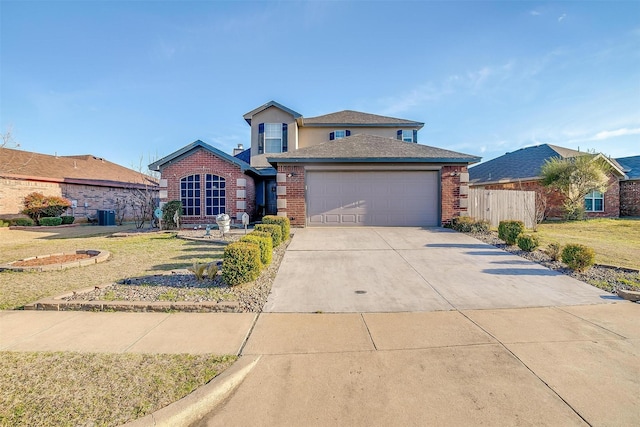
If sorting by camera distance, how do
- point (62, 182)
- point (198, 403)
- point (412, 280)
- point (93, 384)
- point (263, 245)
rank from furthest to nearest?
1. point (62, 182)
2. point (263, 245)
3. point (412, 280)
4. point (93, 384)
5. point (198, 403)

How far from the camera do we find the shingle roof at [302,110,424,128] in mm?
19219

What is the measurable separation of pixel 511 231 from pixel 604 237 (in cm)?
726

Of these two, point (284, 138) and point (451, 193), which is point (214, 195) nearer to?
point (284, 138)

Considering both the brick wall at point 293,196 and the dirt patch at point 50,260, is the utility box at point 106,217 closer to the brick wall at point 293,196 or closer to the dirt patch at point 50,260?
the dirt patch at point 50,260

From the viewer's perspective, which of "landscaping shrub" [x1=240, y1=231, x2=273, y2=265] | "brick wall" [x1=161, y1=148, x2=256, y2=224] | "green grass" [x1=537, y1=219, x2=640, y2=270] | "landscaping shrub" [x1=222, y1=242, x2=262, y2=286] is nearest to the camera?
"landscaping shrub" [x1=222, y1=242, x2=262, y2=286]

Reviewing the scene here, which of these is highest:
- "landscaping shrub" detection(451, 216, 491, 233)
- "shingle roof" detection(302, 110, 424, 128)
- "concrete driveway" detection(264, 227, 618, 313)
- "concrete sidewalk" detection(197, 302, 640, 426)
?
"shingle roof" detection(302, 110, 424, 128)

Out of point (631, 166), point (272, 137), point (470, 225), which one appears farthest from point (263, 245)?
point (631, 166)

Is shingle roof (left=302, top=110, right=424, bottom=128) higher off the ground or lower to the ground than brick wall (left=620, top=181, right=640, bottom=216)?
higher

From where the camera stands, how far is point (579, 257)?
6.30 metres

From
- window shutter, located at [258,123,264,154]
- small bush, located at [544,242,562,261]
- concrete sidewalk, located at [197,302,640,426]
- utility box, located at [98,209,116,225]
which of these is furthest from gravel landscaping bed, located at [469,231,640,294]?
utility box, located at [98,209,116,225]

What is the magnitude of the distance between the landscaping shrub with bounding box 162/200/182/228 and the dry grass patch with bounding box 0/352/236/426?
35.3ft

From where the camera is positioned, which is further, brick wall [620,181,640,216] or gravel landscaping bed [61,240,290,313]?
brick wall [620,181,640,216]

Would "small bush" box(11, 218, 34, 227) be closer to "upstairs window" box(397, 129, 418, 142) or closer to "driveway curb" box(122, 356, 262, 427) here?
"driveway curb" box(122, 356, 262, 427)

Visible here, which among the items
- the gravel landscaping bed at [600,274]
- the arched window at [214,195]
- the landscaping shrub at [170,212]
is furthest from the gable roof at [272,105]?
the gravel landscaping bed at [600,274]
